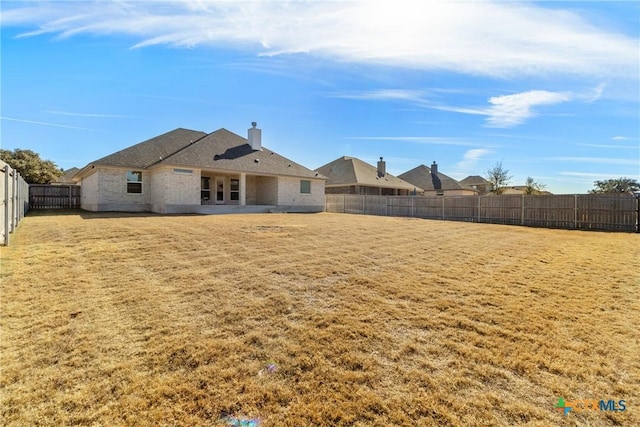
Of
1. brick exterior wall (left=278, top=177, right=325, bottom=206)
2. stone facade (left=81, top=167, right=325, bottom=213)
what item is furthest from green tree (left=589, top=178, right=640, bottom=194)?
stone facade (left=81, top=167, right=325, bottom=213)

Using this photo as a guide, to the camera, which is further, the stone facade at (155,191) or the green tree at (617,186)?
the green tree at (617,186)

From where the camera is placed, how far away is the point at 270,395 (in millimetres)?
2430

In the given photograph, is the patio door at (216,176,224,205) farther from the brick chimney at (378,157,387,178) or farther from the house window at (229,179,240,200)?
the brick chimney at (378,157,387,178)

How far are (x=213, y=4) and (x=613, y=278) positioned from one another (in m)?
10.8

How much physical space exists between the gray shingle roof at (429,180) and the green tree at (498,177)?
270 cm

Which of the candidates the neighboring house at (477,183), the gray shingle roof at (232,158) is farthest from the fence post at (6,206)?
the neighboring house at (477,183)

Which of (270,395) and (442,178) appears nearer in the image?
(270,395)

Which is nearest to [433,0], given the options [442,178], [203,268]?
[203,268]

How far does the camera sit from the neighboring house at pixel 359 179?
32.0m

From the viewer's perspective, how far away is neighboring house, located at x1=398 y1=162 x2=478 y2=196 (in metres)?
39.6

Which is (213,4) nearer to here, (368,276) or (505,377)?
(368,276)

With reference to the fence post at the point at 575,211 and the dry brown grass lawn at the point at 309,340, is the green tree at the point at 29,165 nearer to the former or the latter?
the dry brown grass lawn at the point at 309,340

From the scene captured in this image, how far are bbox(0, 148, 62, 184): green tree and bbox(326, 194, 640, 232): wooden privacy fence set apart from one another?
32093mm

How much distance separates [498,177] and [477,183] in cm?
821
